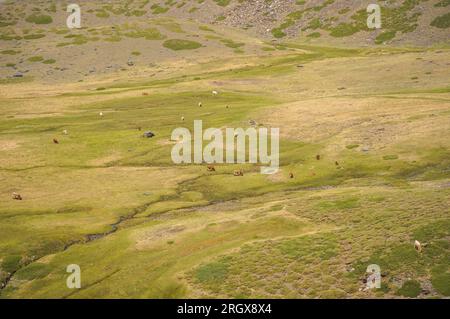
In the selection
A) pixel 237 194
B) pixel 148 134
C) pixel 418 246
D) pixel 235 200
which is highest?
pixel 418 246

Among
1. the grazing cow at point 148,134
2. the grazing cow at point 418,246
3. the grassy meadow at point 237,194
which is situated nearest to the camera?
the grazing cow at point 418,246

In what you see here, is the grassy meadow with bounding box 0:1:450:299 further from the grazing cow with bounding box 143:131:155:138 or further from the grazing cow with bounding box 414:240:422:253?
the grazing cow with bounding box 143:131:155:138

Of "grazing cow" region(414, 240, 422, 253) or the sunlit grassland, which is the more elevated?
"grazing cow" region(414, 240, 422, 253)

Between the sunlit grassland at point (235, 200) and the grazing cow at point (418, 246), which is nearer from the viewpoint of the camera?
the grazing cow at point (418, 246)

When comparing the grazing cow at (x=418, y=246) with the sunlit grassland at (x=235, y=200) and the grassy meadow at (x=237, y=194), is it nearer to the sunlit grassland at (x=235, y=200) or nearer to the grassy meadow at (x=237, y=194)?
the grassy meadow at (x=237, y=194)

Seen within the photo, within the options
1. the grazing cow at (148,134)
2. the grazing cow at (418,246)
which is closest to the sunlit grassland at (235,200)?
the grazing cow at (418,246)

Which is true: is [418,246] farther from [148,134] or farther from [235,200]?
[148,134]

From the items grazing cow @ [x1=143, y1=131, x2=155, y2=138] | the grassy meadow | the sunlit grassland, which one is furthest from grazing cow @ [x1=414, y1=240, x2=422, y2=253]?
grazing cow @ [x1=143, y1=131, x2=155, y2=138]

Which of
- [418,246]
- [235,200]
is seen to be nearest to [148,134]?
[235,200]

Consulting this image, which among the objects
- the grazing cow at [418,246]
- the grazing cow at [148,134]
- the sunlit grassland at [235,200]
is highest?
the grazing cow at [418,246]

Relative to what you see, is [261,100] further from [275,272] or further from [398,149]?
[275,272]
